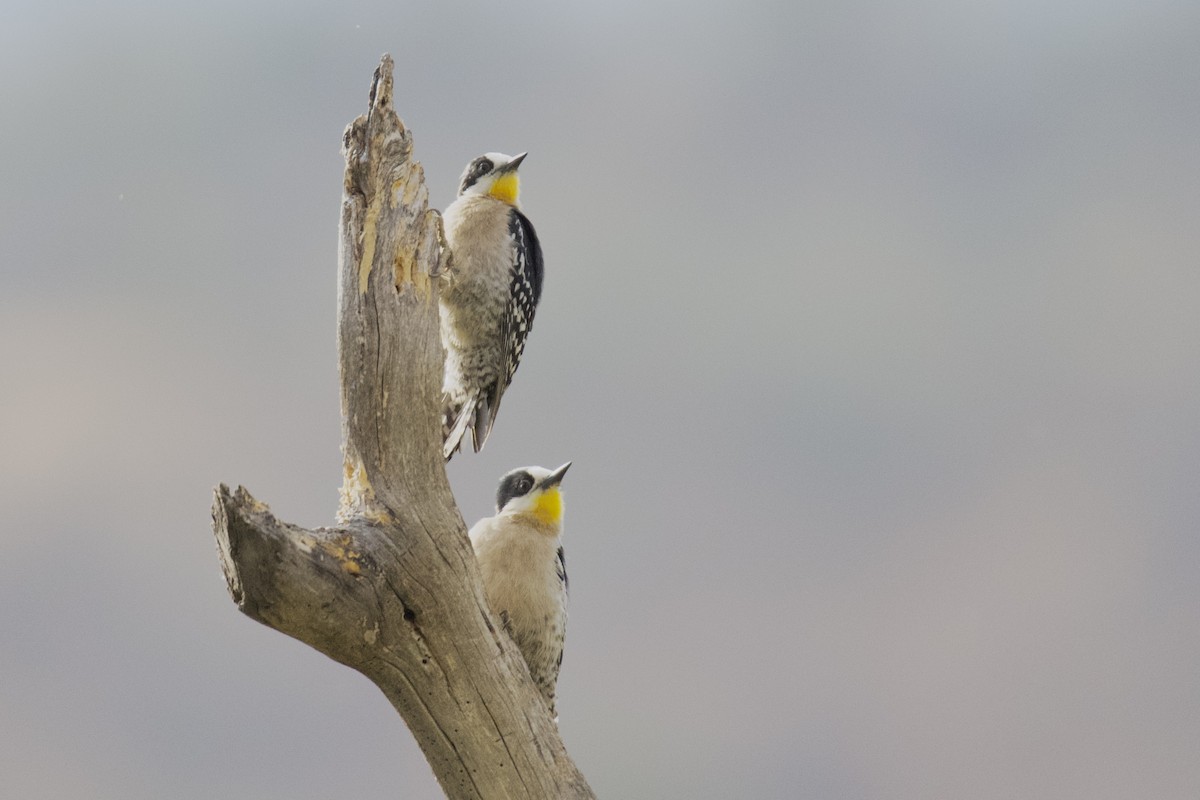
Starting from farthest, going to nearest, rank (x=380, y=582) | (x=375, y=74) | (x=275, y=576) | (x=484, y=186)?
(x=484, y=186), (x=375, y=74), (x=380, y=582), (x=275, y=576)

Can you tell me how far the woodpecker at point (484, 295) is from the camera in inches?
152

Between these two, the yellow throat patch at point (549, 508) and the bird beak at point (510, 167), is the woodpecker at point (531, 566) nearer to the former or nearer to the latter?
the yellow throat patch at point (549, 508)

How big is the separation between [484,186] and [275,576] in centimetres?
220

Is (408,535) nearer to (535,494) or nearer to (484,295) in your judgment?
(535,494)

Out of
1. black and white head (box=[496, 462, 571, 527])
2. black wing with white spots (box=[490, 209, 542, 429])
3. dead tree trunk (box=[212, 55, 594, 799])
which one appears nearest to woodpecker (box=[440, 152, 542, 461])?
black wing with white spots (box=[490, 209, 542, 429])

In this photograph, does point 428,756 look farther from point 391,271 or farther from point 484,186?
point 484,186

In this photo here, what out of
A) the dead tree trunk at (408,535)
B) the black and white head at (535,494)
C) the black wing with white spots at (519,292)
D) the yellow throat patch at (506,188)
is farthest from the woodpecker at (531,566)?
the yellow throat patch at (506,188)

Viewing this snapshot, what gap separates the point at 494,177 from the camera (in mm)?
4125

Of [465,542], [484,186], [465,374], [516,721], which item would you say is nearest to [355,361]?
[465,542]

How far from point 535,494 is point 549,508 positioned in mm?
55

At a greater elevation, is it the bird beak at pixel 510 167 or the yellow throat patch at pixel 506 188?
the bird beak at pixel 510 167

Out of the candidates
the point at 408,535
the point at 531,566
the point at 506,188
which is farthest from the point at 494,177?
the point at 408,535

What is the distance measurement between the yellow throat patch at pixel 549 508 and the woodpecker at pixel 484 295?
1.68 feet

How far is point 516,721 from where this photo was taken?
2619 mm
